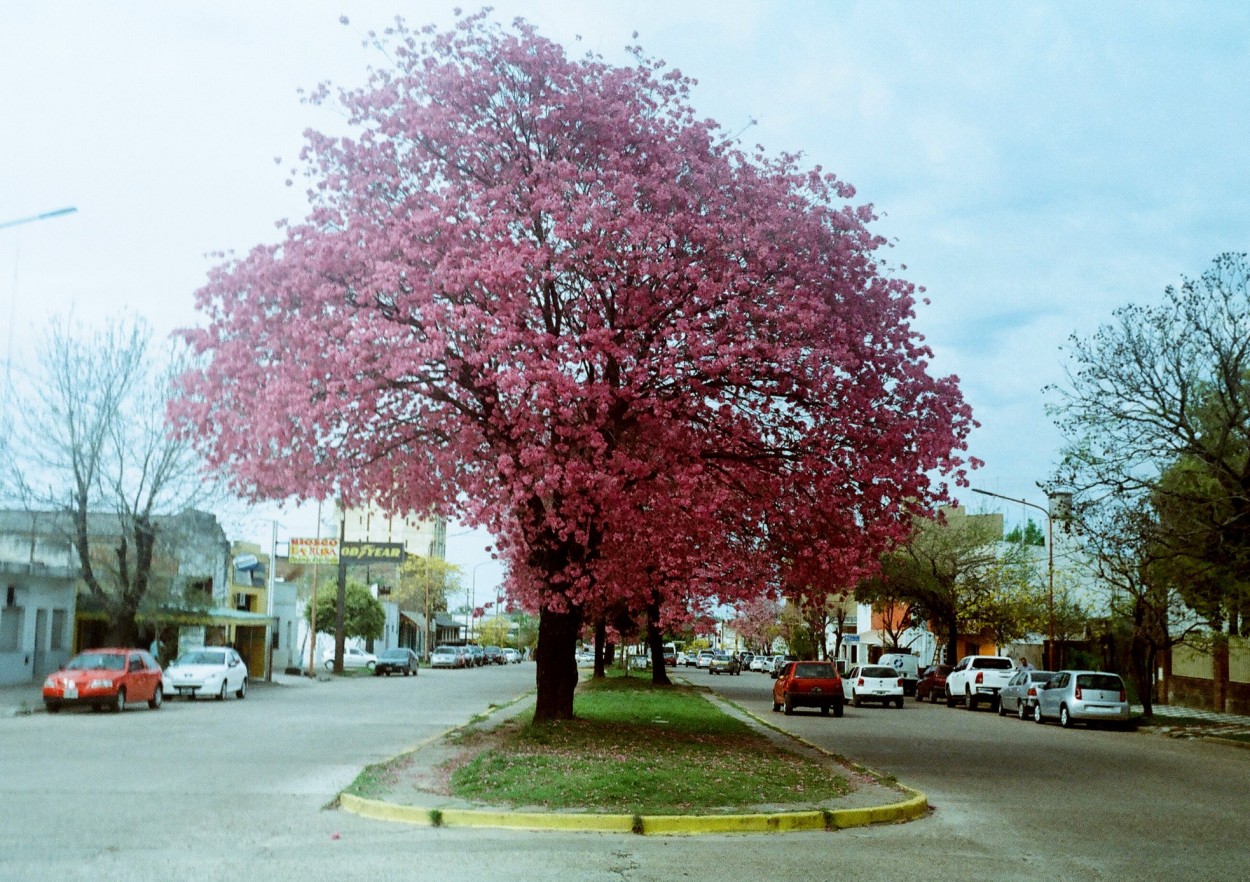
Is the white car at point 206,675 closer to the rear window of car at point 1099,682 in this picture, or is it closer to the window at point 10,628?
the window at point 10,628

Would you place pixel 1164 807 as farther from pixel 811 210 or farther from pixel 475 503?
pixel 475 503

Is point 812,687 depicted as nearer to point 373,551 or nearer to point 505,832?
point 505,832

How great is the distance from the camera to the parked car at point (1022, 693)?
38.6 m

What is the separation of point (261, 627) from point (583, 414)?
148 feet

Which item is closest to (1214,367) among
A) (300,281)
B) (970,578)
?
(300,281)

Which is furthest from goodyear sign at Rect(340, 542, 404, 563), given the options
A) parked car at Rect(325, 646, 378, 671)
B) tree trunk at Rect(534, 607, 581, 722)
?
tree trunk at Rect(534, 607, 581, 722)

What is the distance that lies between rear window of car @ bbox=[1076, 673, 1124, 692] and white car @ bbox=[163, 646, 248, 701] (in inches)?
958

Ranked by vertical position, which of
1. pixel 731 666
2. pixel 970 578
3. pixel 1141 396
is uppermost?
pixel 1141 396

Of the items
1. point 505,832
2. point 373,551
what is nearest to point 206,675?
point 505,832

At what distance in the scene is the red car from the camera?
30.0 meters

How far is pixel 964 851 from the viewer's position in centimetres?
1138

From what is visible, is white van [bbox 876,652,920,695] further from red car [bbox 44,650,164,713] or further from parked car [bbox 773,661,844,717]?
red car [bbox 44,650,164,713]

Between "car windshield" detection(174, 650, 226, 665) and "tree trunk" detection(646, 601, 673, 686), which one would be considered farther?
"tree trunk" detection(646, 601, 673, 686)

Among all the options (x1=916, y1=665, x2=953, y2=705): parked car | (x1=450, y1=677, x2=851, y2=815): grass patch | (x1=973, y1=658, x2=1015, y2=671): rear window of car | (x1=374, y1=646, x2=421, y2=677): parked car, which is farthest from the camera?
(x1=374, y1=646, x2=421, y2=677): parked car
